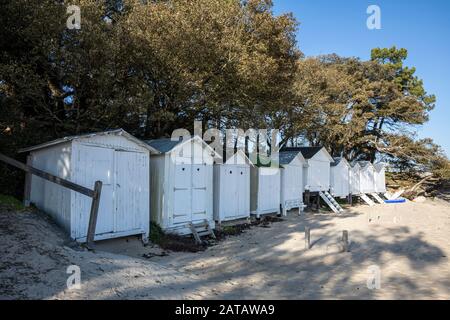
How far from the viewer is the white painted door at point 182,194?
11.9 meters

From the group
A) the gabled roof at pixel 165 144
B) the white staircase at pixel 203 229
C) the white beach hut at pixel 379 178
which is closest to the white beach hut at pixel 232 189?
the white staircase at pixel 203 229

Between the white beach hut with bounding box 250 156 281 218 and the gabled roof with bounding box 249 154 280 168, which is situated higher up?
the gabled roof with bounding box 249 154 280 168

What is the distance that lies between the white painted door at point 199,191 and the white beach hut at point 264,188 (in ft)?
14.7

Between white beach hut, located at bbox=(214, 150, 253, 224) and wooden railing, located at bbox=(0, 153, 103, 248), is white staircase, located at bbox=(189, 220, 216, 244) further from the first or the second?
wooden railing, located at bbox=(0, 153, 103, 248)

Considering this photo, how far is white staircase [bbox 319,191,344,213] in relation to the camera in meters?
22.8

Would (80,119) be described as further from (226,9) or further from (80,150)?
(226,9)

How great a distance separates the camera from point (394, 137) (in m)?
34.8

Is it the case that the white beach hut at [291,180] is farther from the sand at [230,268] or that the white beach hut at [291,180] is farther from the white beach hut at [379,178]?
the white beach hut at [379,178]

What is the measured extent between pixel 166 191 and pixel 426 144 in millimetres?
29970

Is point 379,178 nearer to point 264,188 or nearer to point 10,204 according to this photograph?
point 264,188

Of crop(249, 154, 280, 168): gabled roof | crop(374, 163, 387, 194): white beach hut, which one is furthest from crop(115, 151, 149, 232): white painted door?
crop(374, 163, 387, 194): white beach hut

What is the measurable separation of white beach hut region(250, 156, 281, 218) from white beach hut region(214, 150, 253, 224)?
92 centimetres

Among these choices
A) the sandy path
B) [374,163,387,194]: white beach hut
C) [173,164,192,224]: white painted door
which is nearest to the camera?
the sandy path
